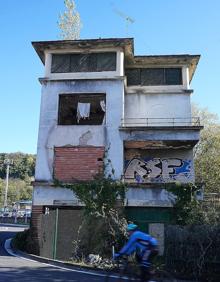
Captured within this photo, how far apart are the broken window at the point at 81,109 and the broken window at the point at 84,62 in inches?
71.7

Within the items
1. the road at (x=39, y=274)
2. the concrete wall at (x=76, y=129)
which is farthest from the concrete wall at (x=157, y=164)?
the road at (x=39, y=274)

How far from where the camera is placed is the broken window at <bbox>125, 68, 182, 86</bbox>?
1158 inches

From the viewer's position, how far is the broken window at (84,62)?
27109 mm

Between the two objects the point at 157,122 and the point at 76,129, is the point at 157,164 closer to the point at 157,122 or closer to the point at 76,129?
the point at 157,122

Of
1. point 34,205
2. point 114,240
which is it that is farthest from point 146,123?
point 114,240

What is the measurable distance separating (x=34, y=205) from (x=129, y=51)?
40.1ft

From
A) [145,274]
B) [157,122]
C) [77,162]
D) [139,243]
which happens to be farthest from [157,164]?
[145,274]

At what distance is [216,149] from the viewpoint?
37.5 metres

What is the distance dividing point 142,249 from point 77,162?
51.6 ft

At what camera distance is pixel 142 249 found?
1016 cm

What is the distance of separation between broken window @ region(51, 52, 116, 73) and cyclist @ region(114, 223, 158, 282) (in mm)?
18188

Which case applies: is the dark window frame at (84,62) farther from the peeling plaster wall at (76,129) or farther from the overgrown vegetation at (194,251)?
the overgrown vegetation at (194,251)

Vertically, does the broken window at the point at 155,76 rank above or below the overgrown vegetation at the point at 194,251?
above

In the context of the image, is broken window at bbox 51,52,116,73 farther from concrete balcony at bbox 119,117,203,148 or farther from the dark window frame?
concrete balcony at bbox 119,117,203,148
